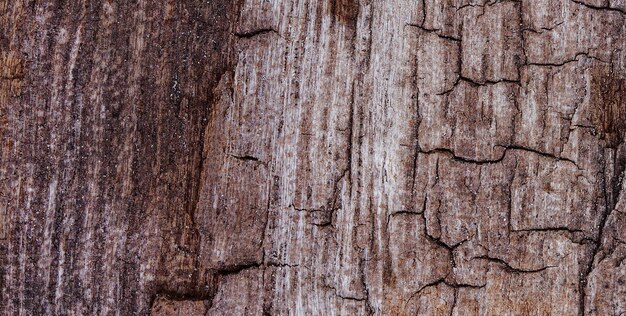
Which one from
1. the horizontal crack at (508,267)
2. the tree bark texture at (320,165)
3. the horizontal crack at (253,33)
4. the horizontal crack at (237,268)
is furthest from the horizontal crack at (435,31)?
the horizontal crack at (237,268)

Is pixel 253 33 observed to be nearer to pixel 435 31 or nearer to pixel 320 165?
pixel 320 165

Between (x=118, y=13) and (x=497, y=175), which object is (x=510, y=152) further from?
(x=118, y=13)

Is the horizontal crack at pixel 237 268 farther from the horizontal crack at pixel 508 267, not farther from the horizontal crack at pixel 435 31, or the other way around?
the horizontal crack at pixel 435 31

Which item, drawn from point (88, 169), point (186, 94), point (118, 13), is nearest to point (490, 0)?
point (186, 94)

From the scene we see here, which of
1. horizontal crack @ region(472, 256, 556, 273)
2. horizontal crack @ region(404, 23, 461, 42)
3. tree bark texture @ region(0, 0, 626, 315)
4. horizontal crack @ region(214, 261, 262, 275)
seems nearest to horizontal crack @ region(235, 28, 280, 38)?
tree bark texture @ region(0, 0, 626, 315)

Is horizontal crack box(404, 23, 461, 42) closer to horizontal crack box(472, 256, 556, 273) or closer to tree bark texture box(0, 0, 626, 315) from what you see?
tree bark texture box(0, 0, 626, 315)

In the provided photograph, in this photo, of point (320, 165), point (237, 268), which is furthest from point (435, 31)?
point (237, 268)

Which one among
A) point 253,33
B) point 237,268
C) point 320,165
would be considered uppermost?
point 253,33

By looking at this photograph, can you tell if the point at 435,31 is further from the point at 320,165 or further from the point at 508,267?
the point at 508,267

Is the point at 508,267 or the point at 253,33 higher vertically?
the point at 253,33
